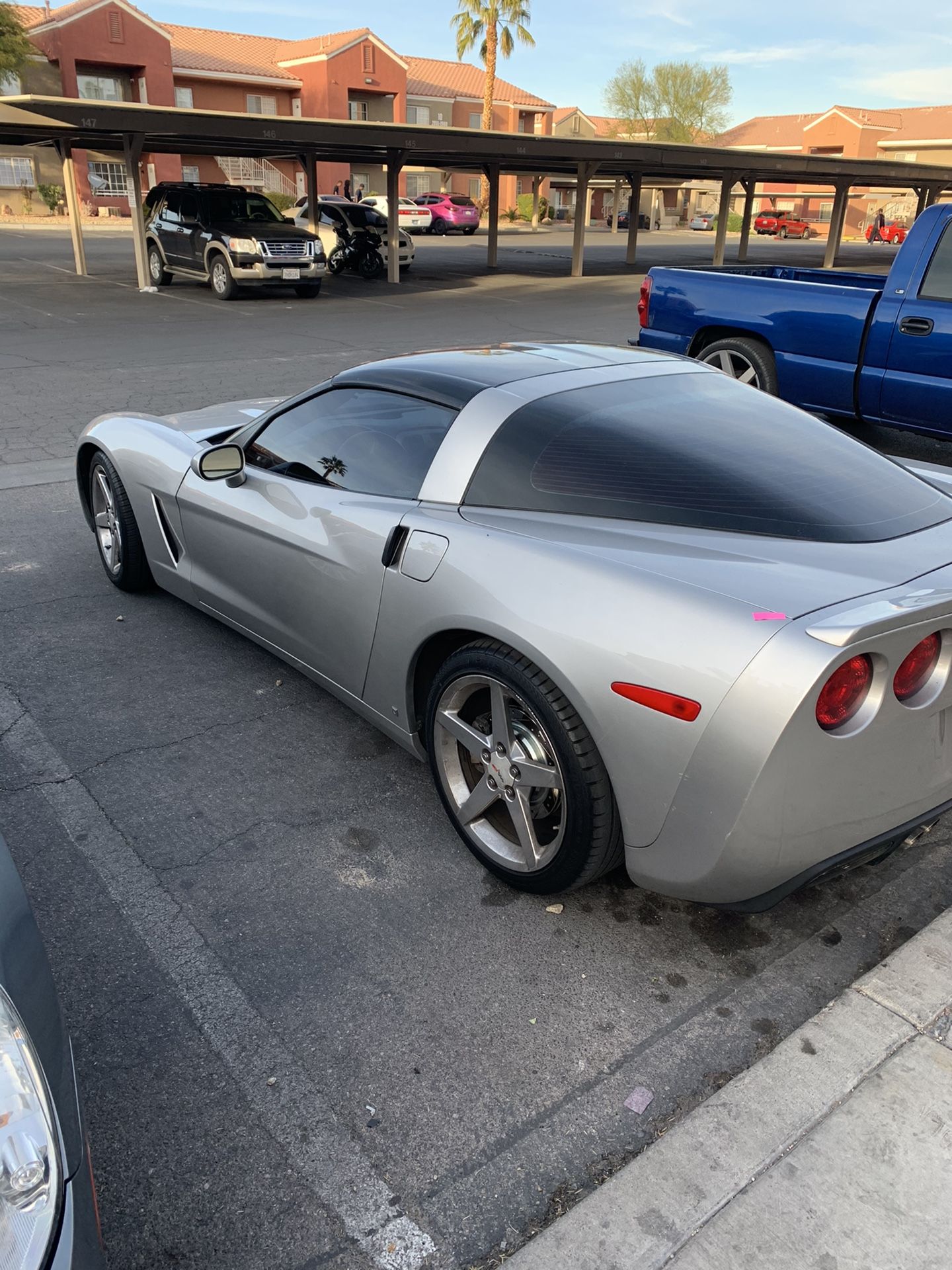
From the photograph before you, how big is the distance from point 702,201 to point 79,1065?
8256 centimetres

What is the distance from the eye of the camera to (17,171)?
4656cm

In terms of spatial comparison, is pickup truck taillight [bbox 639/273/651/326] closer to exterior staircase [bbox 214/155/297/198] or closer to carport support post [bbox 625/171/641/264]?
carport support post [bbox 625/171/641/264]

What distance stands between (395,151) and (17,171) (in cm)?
3414

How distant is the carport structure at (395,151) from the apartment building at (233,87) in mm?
19508

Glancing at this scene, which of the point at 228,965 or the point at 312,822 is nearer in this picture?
the point at 228,965

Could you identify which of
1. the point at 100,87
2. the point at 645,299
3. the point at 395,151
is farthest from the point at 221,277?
the point at 100,87

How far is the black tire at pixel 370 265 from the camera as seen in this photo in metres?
24.1

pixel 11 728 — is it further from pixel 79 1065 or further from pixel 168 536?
pixel 79 1065

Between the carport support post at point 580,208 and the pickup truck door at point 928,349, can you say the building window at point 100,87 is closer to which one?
the carport support post at point 580,208

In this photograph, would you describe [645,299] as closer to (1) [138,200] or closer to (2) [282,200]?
(1) [138,200]

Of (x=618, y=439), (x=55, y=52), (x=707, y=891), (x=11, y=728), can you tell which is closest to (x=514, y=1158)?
(x=707, y=891)

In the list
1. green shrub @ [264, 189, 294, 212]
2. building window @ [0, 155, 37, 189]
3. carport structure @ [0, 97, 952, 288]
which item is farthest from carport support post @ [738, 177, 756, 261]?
building window @ [0, 155, 37, 189]

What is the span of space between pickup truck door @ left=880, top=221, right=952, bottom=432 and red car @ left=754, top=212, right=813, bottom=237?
5452 cm

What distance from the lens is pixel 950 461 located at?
26.2 feet
